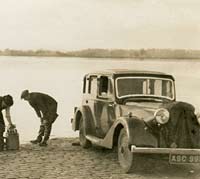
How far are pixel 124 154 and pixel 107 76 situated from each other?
475 millimetres

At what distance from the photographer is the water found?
6.89ft

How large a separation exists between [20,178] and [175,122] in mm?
799

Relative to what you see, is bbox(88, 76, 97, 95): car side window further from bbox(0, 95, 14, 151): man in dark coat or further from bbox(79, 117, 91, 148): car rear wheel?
bbox(0, 95, 14, 151): man in dark coat

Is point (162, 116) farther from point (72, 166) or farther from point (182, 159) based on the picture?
point (72, 166)

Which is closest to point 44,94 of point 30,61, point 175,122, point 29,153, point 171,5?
point 30,61

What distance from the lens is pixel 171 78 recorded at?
7.55 feet

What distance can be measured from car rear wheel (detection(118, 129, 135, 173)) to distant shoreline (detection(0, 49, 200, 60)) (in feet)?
1.31

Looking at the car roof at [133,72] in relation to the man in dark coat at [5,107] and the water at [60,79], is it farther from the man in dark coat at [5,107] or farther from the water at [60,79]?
the man in dark coat at [5,107]

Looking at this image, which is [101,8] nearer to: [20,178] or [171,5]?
[171,5]

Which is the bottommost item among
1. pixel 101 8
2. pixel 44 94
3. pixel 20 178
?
pixel 20 178

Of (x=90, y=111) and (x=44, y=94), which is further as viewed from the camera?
(x=90, y=111)

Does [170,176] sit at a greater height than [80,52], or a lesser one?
lesser

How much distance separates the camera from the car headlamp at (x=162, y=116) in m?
2.04

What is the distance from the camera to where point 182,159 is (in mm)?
1947
